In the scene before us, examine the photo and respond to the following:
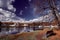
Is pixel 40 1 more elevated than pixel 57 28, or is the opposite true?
pixel 40 1

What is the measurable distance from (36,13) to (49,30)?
44 cm

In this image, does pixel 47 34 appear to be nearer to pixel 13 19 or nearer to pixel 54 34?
pixel 54 34

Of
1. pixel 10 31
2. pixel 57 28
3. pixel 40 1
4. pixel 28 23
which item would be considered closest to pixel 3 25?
pixel 10 31

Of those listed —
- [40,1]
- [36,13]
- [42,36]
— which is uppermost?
[40,1]

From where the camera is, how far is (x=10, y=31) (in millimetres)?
3037

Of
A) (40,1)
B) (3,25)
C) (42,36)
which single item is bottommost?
(42,36)

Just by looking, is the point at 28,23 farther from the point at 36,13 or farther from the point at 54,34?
the point at 54,34

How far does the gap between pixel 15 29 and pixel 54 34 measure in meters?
0.80

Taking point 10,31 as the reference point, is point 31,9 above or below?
above

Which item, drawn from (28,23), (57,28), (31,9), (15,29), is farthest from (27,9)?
(57,28)

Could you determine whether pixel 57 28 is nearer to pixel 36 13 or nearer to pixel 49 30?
pixel 49 30

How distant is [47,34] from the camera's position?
3.01 meters

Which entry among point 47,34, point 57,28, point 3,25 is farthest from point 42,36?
point 3,25

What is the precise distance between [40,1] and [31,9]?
252 mm
